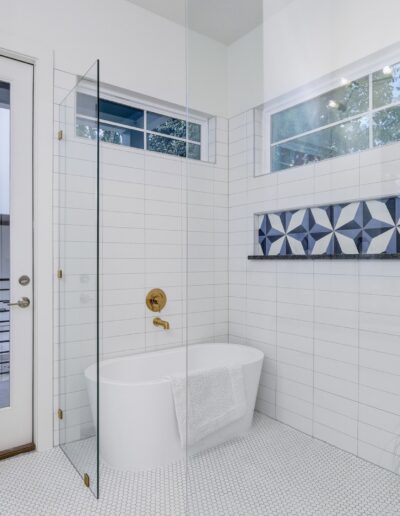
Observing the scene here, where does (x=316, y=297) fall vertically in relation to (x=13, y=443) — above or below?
above

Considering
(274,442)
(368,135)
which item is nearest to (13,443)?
(274,442)

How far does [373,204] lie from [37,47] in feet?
6.91

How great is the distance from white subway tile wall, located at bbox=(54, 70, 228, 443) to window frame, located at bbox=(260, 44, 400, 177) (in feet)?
0.97

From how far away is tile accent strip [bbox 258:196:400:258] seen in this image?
1532mm

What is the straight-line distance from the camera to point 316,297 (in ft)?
5.96

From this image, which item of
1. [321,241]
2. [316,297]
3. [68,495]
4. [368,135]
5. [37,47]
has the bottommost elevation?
[68,495]

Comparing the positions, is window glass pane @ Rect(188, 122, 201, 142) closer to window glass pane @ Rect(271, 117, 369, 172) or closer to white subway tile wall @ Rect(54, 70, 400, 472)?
white subway tile wall @ Rect(54, 70, 400, 472)

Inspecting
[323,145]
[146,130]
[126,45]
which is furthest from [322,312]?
[126,45]

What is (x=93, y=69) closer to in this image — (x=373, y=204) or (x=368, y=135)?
(x=368, y=135)

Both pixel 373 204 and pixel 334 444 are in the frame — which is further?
pixel 334 444

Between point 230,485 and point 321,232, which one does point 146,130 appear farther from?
point 230,485

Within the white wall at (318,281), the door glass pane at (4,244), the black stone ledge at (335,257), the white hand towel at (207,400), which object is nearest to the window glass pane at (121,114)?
the door glass pane at (4,244)

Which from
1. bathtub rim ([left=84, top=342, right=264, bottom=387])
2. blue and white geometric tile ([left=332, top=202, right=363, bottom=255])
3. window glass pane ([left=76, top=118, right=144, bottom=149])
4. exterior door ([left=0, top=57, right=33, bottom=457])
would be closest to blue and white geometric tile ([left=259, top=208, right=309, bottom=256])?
blue and white geometric tile ([left=332, top=202, right=363, bottom=255])

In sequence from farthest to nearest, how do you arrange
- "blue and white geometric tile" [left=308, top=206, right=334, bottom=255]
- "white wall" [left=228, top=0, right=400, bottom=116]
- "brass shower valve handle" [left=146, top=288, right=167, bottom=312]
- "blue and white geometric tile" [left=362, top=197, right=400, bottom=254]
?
"brass shower valve handle" [left=146, top=288, right=167, bottom=312] → "blue and white geometric tile" [left=308, top=206, right=334, bottom=255] → "white wall" [left=228, top=0, right=400, bottom=116] → "blue and white geometric tile" [left=362, top=197, right=400, bottom=254]
